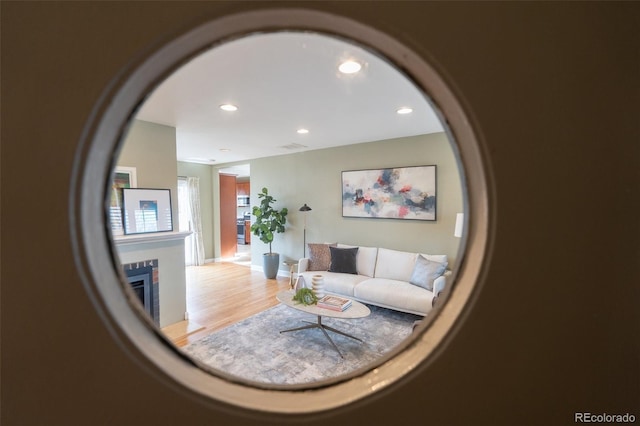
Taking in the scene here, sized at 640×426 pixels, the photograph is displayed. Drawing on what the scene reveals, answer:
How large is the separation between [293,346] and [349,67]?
88.2 inches

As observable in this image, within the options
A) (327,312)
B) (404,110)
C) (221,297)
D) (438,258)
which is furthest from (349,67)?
(221,297)

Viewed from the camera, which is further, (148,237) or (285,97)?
(148,237)

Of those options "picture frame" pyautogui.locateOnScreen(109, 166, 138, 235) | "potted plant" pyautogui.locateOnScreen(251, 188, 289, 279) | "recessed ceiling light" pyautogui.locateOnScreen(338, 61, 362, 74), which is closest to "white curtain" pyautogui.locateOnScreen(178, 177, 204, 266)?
"potted plant" pyautogui.locateOnScreen(251, 188, 289, 279)

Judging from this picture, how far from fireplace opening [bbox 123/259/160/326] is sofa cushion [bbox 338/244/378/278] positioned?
2.31 meters

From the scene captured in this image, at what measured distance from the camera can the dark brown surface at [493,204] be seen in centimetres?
29

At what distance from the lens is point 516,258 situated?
0.99 ft

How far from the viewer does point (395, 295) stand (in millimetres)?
2932

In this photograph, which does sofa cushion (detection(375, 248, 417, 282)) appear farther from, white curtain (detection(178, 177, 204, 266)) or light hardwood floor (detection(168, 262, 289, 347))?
white curtain (detection(178, 177, 204, 266))

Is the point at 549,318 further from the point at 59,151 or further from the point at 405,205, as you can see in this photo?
the point at 405,205

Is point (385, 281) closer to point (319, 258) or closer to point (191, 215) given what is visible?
point (319, 258)

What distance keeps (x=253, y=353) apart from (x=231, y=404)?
228 centimetres

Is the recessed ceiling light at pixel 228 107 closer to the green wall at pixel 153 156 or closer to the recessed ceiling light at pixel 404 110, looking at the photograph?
the green wall at pixel 153 156

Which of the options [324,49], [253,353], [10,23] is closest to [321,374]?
[253,353]

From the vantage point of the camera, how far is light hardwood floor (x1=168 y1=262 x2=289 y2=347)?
111 inches
